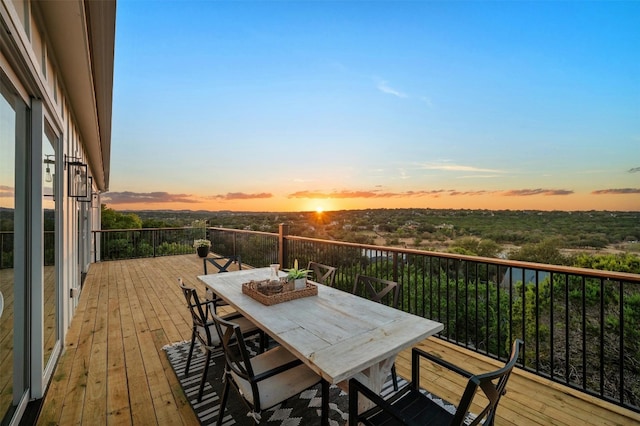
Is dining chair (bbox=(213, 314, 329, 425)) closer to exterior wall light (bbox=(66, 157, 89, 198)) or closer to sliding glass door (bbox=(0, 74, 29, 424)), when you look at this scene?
sliding glass door (bbox=(0, 74, 29, 424))

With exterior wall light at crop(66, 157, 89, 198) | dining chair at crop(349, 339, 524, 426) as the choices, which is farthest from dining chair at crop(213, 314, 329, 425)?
exterior wall light at crop(66, 157, 89, 198)

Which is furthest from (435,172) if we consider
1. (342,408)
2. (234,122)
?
(342,408)

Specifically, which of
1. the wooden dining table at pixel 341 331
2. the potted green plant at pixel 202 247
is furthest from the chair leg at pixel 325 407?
the potted green plant at pixel 202 247

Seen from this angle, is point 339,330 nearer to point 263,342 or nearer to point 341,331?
point 341,331

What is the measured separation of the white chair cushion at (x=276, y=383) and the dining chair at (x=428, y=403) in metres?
0.40

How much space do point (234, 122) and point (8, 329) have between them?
6683 millimetres

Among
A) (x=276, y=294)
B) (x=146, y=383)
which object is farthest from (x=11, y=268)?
(x=276, y=294)

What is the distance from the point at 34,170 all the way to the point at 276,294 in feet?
6.50

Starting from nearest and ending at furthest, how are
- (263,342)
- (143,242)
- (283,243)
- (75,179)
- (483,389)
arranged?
(483,389), (263,342), (75,179), (283,243), (143,242)

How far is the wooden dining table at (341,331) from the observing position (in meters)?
1.36

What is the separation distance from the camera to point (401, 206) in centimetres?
Answer: 1165

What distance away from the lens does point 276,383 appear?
166cm

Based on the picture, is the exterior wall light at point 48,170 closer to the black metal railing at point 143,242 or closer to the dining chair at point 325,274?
the dining chair at point 325,274

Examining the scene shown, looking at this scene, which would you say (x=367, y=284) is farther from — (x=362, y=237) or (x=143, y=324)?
(x=362, y=237)
